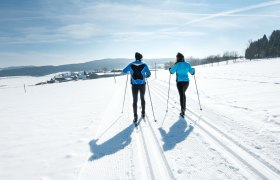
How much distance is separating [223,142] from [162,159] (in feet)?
5.22

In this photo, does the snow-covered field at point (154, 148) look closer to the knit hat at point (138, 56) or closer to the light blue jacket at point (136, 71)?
the light blue jacket at point (136, 71)

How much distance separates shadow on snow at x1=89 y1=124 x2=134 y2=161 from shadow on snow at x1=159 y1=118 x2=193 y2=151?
969 mm

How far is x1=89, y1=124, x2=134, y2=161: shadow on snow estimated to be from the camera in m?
4.64

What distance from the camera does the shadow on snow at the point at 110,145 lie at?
464 centimetres

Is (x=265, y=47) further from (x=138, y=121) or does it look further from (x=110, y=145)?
(x=110, y=145)

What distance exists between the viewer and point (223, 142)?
182 inches

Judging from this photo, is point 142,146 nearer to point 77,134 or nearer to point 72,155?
point 72,155

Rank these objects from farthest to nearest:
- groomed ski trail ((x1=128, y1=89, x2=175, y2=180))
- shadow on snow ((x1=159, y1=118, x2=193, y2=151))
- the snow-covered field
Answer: shadow on snow ((x1=159, y1=118, x2=193, y2=151)) < the snow-covered field < groomed ski trail ((x1=128, y1=89, x2=175, y2=180))

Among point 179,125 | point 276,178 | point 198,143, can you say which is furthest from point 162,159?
point 179,125

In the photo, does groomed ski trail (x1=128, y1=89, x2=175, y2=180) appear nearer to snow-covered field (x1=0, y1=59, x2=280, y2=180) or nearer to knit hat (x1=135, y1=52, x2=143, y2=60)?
snow-covered field (x1=0, y1=59, x2=280, y2=180)

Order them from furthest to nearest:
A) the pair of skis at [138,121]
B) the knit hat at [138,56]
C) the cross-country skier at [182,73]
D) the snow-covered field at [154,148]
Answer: the cross-country skier at [182,73]
the knit hat at [138,56]
the pair of skis at [138,121]
the snow-covered field at [154,148]

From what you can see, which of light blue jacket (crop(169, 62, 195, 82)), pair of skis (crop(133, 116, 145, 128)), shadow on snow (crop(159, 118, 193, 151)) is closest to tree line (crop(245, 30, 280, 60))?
light blue jacket (crop(169, 62, 195, 82))

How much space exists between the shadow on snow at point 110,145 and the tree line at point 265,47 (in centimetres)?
8883

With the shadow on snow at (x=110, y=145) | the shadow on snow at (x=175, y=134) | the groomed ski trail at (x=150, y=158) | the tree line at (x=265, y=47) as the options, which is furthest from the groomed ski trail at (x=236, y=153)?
the tree line at (x=265, y=47)
